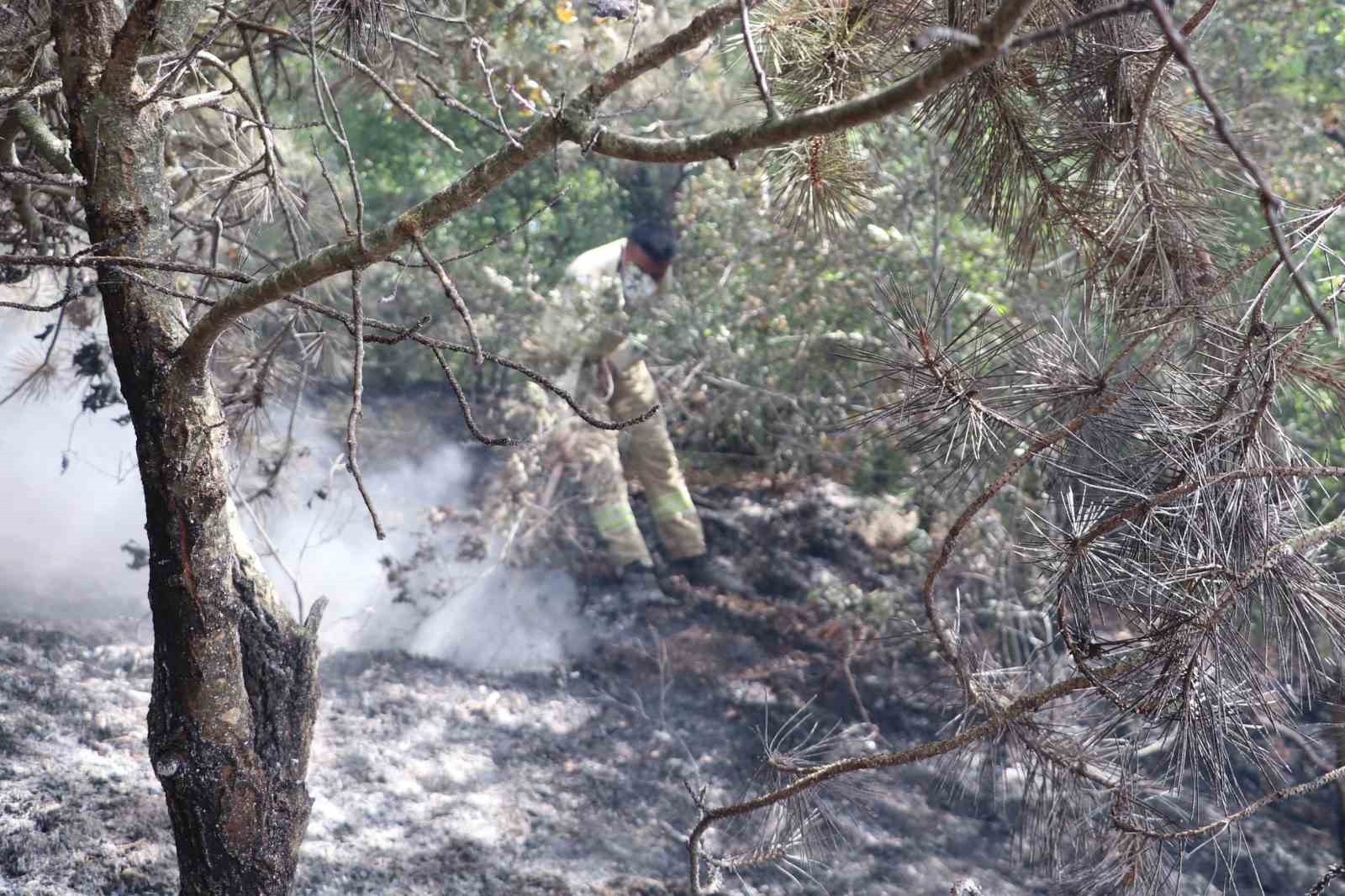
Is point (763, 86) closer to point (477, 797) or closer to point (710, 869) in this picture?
point (710, 869)

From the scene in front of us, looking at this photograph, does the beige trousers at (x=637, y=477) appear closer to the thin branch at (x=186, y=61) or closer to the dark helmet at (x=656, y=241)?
the dark helmet at (x=656, y=241)

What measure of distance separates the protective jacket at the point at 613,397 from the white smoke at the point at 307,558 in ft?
1.89

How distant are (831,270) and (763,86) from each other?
4966 mm

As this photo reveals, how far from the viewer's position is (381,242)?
184 centimetres

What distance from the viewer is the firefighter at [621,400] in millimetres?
5930

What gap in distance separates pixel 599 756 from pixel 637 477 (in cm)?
225

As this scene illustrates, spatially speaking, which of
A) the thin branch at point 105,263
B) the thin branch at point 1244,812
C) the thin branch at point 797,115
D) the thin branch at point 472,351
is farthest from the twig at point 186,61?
the thin branch at point 1244,812

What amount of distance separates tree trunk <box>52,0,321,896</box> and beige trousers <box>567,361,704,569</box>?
3.52 meters

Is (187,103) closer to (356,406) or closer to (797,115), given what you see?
(356,406)

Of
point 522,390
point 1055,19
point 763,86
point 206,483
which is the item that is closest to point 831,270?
point 522,390

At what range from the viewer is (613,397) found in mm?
6348

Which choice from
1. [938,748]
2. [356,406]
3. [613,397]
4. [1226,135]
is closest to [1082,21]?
[1226,135]

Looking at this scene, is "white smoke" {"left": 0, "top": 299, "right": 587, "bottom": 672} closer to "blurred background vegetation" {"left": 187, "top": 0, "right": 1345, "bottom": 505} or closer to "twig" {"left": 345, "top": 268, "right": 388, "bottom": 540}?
"blurred background vegetation" {"left": 187, "top": 0, "right": 1345, "bottom": 505}

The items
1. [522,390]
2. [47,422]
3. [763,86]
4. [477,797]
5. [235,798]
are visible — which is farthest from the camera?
[522,390]
